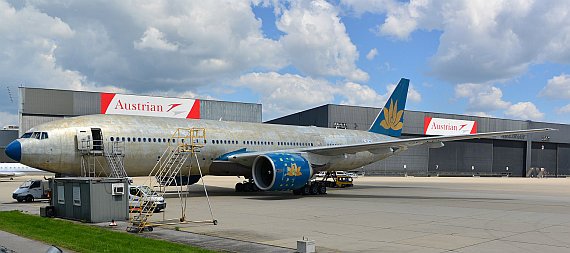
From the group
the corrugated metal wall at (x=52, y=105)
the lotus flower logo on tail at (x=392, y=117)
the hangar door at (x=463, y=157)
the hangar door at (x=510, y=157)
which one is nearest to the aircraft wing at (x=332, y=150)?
the lotus flower logo on tail at (x=392, y=117)

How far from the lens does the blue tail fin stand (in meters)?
36.3

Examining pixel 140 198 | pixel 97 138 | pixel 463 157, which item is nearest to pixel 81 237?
pixel 140 198

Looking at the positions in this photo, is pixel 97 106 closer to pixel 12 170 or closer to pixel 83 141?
pixel 12 170

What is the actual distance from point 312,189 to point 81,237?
16859 millimetres

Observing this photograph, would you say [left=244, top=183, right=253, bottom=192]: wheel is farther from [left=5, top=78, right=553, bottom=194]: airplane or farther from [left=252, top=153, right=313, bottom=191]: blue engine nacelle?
[left=252, top=153, right=313, bottom=191]: blue engine nacelle

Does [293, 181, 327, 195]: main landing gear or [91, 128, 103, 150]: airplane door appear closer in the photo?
[91, 128, 103, 150]: airplane door

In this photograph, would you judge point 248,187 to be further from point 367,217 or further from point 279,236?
point 279,236

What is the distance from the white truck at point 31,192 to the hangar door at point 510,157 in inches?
2955

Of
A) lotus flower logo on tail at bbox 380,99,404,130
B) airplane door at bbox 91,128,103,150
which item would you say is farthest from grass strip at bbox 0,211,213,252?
lotus flower logo on tail at bbox 380,99,404,130

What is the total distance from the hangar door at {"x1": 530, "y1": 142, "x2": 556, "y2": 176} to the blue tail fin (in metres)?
59.4

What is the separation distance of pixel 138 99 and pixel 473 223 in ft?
159

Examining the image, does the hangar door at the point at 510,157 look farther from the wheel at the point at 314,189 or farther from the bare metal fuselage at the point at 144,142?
the wheel at the point at 314,189

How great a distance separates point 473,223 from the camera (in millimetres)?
14164

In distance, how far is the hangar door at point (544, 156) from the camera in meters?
84.7
